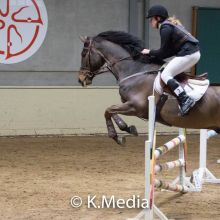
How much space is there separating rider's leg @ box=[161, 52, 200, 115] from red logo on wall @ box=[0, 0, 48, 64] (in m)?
6.10

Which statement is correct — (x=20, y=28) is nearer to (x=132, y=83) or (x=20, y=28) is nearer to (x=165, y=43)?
(x=132, y=83)

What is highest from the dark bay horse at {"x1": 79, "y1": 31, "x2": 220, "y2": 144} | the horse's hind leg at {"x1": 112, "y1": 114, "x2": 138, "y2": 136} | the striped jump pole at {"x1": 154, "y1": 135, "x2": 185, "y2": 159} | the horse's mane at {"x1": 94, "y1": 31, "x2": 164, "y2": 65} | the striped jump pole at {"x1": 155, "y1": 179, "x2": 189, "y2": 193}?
the horse's mane at {"x1": 94, "y1": 31, "x2": 164, "y2": 65}

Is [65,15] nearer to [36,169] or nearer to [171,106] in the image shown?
[36,169]

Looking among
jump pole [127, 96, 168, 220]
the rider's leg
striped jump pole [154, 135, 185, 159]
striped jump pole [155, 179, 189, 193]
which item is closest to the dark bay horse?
the rider's leg

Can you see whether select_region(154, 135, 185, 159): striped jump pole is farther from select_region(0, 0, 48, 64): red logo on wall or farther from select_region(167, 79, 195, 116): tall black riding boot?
select_region(0, 0, 48, 64): red logo on wall

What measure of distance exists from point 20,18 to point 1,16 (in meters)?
0.39

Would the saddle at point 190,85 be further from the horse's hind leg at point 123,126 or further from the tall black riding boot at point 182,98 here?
the horse's hind leg at point 123,126

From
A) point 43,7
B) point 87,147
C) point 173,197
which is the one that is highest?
point 43,7

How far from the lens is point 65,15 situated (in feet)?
37.0

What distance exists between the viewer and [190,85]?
539 cm

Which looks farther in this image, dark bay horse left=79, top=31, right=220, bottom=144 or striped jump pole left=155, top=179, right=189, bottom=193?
dark bay horse left=79, top=31, right=220, bottom=144

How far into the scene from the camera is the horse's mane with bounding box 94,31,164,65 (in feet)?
19.7

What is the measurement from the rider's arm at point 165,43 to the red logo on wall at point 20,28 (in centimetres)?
587

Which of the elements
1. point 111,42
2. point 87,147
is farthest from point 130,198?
point 87,147
